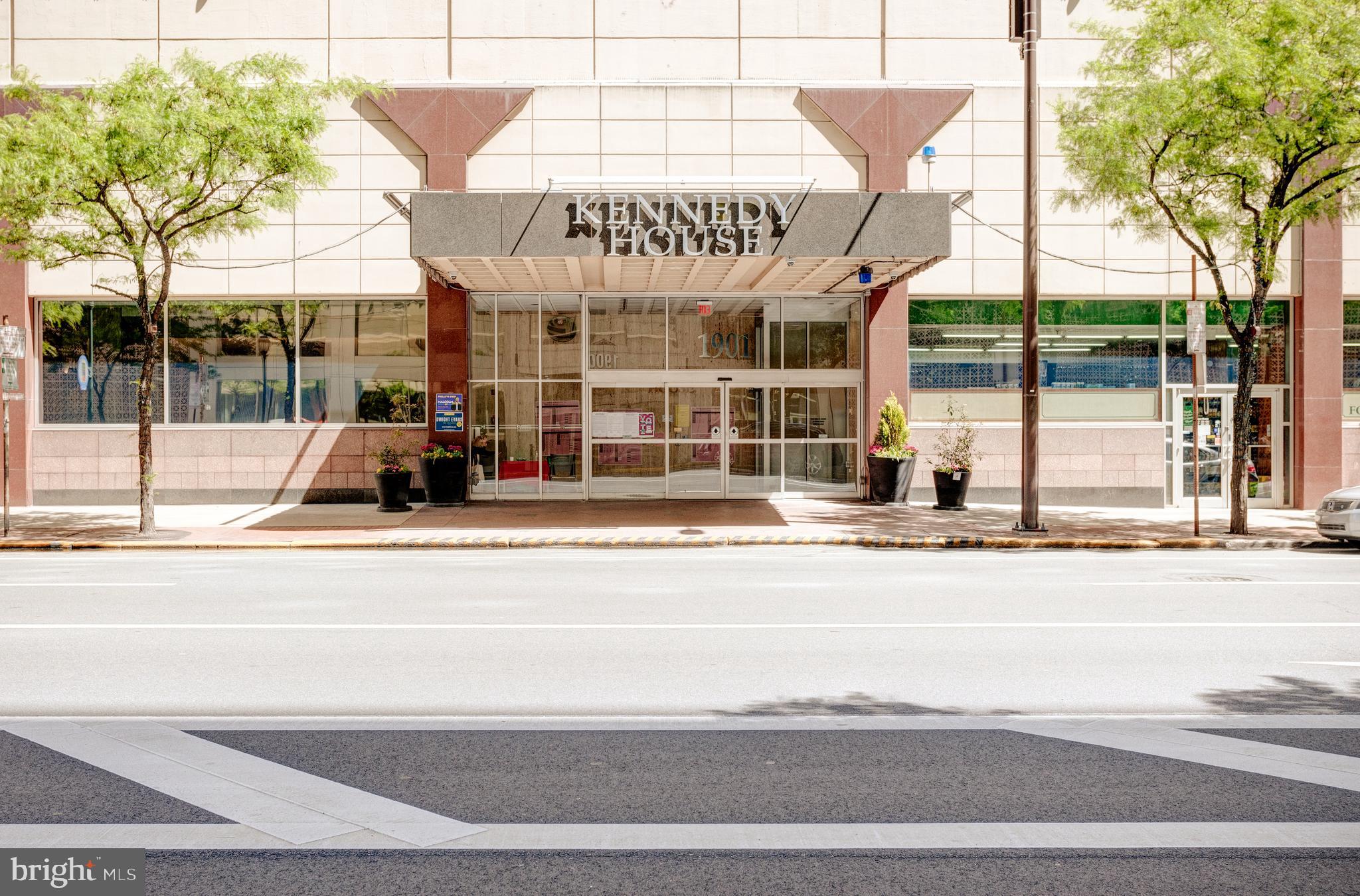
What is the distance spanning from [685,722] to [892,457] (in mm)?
14433

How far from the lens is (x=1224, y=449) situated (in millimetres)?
21078

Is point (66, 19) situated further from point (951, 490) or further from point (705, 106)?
point (951, 490)

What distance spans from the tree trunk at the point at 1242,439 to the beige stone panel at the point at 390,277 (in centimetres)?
1449

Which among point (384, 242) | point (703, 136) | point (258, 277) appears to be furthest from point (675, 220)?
point (258, 277)

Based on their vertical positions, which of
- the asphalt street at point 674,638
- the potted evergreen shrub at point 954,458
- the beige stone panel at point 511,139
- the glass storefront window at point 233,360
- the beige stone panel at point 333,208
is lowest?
the asphalt street at point 674,638

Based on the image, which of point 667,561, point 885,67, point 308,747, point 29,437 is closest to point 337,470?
point 29,437

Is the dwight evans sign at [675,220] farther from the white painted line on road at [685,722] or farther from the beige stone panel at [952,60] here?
the white painted line on road at [685,722]

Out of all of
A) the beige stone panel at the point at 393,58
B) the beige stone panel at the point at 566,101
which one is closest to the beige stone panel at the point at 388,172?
the beige stone panel at the point at 393,58

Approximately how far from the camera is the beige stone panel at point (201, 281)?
2056cm

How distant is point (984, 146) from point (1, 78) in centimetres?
1927

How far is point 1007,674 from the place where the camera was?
7.38 metres

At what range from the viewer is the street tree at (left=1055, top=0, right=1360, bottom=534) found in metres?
15.2

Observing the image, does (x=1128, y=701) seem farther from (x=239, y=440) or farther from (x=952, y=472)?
(x=239, y=440)

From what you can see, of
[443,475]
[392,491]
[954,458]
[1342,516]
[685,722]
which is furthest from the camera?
[954,458]
